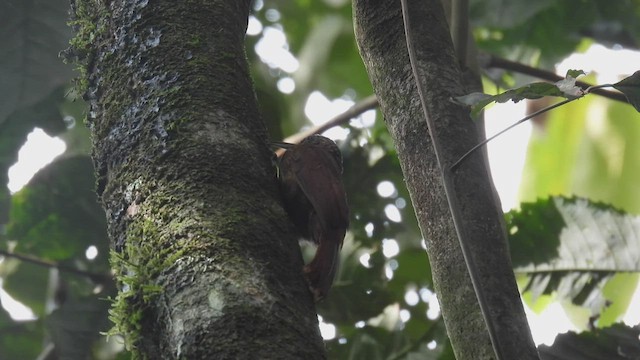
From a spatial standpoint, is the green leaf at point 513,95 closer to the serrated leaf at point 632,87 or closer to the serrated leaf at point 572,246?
the serrated leaf at point 632,87

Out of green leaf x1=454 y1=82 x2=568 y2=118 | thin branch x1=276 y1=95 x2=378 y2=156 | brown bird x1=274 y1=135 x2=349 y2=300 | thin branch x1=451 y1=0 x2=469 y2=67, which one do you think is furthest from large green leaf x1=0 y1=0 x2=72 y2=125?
green leaf x1=454 y1=82 x2=568 y2=118

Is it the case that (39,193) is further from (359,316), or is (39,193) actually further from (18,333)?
(359,316)

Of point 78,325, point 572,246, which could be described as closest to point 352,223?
point 572,246

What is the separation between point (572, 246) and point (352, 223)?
874 mm

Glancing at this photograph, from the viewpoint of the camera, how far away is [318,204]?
1.92 m

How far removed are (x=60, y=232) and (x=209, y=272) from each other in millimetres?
2124

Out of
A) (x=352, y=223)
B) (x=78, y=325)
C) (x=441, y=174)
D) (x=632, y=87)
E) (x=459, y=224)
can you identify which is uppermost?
(x=352, y=223)

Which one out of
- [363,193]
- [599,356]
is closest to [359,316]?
[363,193]

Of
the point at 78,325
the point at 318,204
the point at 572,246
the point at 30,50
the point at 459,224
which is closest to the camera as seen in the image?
the point at 459,224

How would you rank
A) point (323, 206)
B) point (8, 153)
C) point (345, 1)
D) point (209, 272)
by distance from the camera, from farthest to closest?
point (345, 1) → point (8, 153) → point (323, 206) → point (209, 272)

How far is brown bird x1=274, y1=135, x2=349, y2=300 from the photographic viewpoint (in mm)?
1783

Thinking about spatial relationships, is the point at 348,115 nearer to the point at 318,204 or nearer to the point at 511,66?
the point at 511,66

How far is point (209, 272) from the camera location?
50.6 inches

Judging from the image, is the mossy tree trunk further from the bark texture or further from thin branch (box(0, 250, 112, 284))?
thin branch (box(0, 250, 112, 284))
